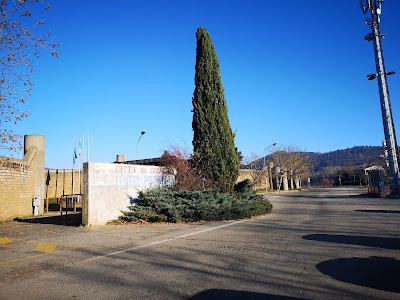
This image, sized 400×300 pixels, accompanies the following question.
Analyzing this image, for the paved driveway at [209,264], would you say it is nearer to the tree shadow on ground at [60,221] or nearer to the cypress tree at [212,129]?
the tree shadow on ground at [60,221]

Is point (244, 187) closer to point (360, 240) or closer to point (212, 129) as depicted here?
point (212, 129)

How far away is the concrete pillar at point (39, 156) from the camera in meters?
20.1

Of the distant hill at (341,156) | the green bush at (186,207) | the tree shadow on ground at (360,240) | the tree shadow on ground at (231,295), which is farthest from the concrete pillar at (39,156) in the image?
the distant hill at (341,156)

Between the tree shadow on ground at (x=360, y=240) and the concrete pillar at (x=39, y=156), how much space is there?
56.4ft

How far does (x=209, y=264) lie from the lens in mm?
6480

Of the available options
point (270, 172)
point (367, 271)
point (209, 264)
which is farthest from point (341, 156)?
point (209, 264)

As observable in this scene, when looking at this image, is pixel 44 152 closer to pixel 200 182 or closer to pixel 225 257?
pixel 200 182

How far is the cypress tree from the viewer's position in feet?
56.5

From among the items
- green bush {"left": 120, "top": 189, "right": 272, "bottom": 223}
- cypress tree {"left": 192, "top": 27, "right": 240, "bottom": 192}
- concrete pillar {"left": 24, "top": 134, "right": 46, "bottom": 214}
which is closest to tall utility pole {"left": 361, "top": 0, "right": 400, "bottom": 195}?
cypress tree {"left": 192, "top": 27, "right": 240, "bottom": 192}

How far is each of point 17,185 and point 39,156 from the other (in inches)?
126

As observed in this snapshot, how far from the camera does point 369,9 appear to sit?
63.8 ft

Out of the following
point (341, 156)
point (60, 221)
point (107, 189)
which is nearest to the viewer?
point (107, 189)

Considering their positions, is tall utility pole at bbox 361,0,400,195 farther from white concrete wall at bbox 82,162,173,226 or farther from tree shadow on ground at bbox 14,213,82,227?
tree shadow on ground at bbox 14,213,82,227

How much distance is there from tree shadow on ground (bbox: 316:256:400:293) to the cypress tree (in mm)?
11035
